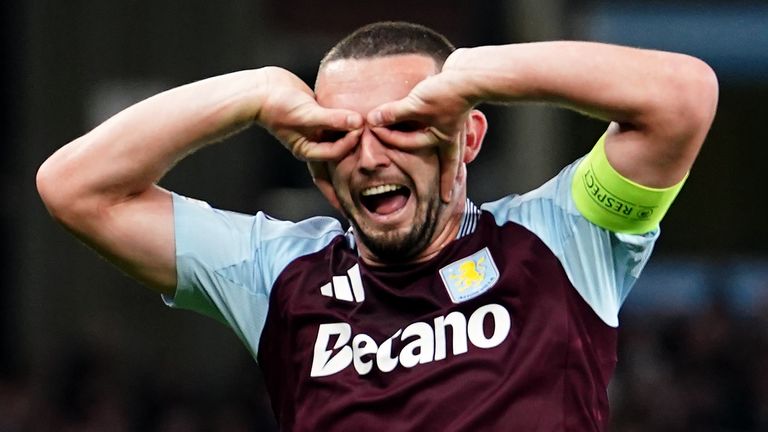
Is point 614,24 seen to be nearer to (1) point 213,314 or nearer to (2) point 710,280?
(2) point 710,280

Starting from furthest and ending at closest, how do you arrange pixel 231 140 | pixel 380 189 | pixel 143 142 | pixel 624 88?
pixel 231 140 < pixel 143 142 < pixel 380 189 < pixel 624 88

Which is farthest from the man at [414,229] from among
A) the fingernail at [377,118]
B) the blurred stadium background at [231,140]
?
the blurred stadium background at [231,140]

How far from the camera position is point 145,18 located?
7.82 m

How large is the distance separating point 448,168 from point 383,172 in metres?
0.13

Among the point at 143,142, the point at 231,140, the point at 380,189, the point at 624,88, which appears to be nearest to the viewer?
the point at 624,88

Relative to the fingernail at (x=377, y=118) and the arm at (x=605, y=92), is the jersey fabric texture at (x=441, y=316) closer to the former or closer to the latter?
the arm at (x=605, y=92)

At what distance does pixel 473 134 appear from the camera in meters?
2.79

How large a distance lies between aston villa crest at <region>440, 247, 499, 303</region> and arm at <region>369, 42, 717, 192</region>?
278 millimetres

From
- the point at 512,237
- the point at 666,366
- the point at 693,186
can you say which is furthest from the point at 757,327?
the point at 512,237

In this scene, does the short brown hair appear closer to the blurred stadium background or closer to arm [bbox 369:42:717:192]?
arm [bbox 369:42:717:192]

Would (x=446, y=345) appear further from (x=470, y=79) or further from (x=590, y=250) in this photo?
(x=470, y=79)

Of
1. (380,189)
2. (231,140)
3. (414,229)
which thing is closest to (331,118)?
(380,189)

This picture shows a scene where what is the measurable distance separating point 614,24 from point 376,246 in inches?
209

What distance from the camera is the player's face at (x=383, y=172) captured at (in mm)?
2586
